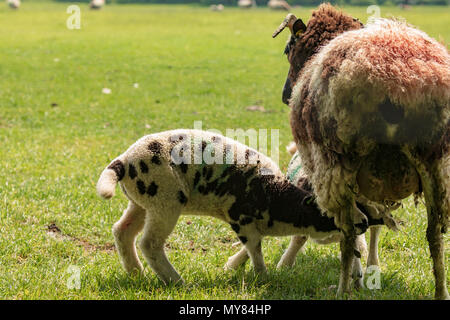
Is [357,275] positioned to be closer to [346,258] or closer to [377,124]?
[346,258]

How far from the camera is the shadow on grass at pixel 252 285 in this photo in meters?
4.04

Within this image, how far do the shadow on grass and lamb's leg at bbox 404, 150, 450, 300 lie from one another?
1.74 feet

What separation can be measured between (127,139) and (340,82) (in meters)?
5.94

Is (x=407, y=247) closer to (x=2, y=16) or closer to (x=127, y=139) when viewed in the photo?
(x=127, y=139)

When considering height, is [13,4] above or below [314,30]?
below

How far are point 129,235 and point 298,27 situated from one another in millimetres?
2498

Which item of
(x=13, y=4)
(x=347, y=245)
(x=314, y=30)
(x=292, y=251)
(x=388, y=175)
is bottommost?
(x=292, y=251)

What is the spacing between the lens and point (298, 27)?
5.39m

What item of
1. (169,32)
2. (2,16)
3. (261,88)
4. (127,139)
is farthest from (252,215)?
(2,16)

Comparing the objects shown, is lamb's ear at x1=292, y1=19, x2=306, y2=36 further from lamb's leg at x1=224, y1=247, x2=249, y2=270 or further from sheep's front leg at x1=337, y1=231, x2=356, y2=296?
sheep's front leg at x1=337, y1=231, x2=356, y2=296

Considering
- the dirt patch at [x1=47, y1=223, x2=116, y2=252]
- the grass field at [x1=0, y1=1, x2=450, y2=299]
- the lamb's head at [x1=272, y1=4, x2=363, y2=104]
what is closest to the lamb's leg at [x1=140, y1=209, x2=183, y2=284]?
the grass field at [x1=0, y1=1, x2=450, y2=299]

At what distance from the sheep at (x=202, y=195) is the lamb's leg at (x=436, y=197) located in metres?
0.55

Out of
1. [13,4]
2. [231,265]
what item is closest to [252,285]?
[231,265]

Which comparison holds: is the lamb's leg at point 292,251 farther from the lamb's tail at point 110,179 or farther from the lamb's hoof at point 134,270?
the lamb's tail at point 110,179
